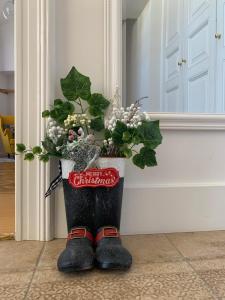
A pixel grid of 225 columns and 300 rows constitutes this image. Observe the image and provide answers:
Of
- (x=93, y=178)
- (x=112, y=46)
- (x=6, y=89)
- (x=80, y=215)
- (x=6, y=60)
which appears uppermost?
(x=6, y=60)

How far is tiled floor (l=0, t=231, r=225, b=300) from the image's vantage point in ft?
1.85

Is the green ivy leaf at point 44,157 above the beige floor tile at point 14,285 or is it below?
above

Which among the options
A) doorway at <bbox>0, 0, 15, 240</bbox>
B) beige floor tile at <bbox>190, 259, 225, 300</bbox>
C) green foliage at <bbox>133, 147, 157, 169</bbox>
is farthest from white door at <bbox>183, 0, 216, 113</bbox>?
doorway at <bbox>0, 0, 15, 240</bbox>

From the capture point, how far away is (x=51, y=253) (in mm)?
772

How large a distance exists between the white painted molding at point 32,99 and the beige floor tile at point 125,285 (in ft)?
0.78

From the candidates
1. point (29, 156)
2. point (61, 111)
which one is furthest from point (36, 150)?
point (61, 111)

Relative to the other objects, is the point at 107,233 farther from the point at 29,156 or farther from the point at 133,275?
the point at 29,156

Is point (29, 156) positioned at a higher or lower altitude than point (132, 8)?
lower

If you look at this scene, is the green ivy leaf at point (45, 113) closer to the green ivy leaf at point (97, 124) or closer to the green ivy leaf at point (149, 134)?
the green ivy leaf at point (97, 124)

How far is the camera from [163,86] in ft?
3.72

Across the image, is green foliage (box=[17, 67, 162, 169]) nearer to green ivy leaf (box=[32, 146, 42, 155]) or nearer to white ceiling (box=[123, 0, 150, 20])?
green ivy leaf (box=[32, 146, 42, 155])

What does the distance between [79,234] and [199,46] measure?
0.91 metres

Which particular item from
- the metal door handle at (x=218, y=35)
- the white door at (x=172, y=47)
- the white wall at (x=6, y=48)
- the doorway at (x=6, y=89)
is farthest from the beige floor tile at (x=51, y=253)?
the white wall at (x=6, y=48)

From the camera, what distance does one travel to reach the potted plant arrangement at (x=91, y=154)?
2.50ft
